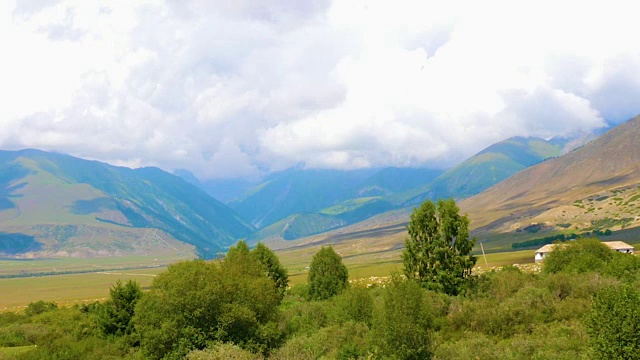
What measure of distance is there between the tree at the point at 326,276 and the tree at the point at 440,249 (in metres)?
19.9

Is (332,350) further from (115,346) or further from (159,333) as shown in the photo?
(115,346)

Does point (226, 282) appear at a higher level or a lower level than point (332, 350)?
higher

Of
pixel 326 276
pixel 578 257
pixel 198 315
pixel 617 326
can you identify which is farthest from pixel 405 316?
pixel 326 276

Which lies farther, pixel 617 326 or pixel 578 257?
pixel 578 257

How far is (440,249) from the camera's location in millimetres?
63812

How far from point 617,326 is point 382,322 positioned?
15880 mm

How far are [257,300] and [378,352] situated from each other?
1960 cm

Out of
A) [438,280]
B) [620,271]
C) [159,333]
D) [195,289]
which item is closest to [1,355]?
[159,333]

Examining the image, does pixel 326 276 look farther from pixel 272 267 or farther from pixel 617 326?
pixel 617 326

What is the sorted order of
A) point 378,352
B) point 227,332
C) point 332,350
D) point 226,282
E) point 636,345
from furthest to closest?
1. point 226,282
2. point 227,332
3. point 332,350
4. point 378,352
5. point 636,345

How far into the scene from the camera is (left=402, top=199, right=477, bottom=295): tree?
62.6 meters

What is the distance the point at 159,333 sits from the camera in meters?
47.5

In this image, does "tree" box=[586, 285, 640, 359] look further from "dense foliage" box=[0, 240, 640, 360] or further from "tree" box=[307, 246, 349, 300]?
"tree" box=[307, 246, 349, 300]

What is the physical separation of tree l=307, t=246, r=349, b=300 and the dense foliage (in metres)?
14.9
